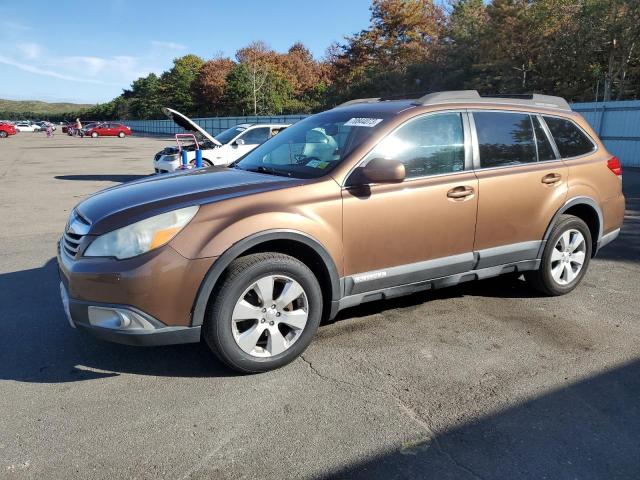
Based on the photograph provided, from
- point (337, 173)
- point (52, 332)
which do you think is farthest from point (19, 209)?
point (337, 173)

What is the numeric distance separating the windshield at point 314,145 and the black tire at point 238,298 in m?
0.72

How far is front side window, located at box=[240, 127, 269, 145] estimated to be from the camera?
14023 millimetres

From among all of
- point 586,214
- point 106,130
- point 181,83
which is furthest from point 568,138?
point 181,83

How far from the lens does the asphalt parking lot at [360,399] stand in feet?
8.25

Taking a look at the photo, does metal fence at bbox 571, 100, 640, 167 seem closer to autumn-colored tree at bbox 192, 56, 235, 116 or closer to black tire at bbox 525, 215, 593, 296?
black tire at bbox 525, 215, 593, 296

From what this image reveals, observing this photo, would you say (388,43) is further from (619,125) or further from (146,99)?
(146,99)

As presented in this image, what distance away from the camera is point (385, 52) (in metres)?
51.2

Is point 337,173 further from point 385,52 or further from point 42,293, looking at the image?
point 385,52

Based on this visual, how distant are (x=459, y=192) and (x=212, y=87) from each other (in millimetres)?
74394

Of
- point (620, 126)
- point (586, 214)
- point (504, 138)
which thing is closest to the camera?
point (504, 138)

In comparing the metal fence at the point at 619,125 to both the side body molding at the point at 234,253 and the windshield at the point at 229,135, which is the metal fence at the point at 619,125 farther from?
the side body molding at the point at 234,253

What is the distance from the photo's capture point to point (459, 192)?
13.0 ft

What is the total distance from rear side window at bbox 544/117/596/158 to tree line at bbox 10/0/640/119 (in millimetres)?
1365

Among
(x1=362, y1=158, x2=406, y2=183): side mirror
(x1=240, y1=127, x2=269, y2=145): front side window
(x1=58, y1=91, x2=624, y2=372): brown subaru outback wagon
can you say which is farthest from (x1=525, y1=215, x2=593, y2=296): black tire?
(x1=240, y1=127, x2=269, y2=145): front side window
